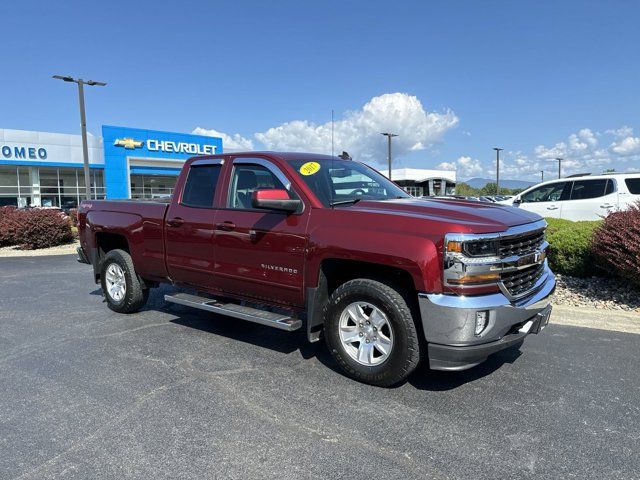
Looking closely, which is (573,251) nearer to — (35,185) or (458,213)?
(458,213)

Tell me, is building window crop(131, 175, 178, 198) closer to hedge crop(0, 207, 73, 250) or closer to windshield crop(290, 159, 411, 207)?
hedge crop(0, 207, 73, 250)

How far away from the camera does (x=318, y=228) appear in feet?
13.9

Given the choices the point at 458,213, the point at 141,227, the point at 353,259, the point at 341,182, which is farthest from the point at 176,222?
the point at 458,213

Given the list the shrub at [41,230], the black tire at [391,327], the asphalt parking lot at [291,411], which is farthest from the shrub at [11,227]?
the black tire at [391,327]

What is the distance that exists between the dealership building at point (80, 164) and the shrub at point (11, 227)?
1472 cm

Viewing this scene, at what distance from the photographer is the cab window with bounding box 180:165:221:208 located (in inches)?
211

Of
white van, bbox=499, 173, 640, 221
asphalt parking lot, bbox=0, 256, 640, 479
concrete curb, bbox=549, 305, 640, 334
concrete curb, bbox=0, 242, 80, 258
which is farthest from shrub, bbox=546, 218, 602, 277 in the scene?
concrete curb, bbox=0, 242, 80, 258

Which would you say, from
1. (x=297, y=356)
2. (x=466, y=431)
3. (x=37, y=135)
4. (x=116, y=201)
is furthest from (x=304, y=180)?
(x=37, y=135)

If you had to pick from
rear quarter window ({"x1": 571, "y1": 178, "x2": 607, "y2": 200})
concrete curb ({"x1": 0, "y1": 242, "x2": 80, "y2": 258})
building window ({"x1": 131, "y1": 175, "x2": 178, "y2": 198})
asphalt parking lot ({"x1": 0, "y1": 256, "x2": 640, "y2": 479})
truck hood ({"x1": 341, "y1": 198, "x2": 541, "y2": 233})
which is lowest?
asphalt parking lot ({"x1": 0, "y1": 256, "x2": 640, "y2": 479})

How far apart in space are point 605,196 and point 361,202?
953cm

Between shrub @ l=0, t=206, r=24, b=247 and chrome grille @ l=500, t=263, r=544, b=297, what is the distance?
15.3 metres

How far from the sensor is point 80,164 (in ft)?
108

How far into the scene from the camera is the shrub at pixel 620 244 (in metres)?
6.34

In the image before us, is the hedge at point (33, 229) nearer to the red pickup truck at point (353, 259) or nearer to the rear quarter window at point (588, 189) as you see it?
the red pickup truck at point (353, 259)
